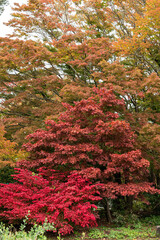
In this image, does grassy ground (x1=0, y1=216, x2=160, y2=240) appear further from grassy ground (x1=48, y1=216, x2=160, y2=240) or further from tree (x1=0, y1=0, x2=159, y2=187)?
tree (x1=0, y1=0, x2=159, y2=187)

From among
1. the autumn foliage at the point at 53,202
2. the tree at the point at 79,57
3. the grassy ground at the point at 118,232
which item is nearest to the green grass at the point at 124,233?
the grassy ground at the point at 118,232

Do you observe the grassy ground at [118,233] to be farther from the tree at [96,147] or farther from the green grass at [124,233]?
the tree at [96,147]

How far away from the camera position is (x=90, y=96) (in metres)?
9.20

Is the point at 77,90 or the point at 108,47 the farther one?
the point at 108,47

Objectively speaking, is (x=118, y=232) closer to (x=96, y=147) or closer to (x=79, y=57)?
(x=96, y=147)

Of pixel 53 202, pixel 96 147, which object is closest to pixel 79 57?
pixel 96 147

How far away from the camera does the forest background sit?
7.11 meters

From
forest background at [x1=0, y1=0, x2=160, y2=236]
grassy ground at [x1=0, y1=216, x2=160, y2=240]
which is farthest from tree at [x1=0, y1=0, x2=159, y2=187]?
grassy ground at [x1=0, y1=216, x2=160, y2=240]

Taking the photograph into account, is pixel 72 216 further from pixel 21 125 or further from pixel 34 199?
pixel 21 125

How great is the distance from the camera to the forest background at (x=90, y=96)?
7.11m

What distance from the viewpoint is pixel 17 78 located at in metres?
11.8

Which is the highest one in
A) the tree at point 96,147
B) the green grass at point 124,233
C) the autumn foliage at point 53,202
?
the tree at point 96,147

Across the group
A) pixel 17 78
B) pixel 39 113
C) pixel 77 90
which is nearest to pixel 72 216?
pixel 77 90

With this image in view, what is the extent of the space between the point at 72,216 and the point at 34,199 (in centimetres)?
150
